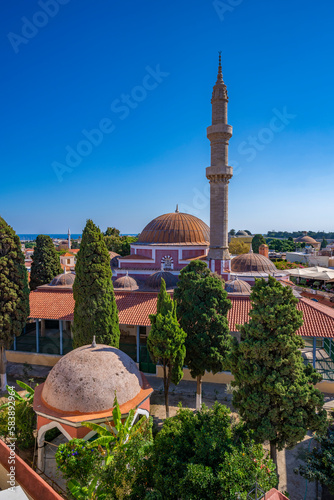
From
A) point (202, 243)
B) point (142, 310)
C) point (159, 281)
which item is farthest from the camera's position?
point (202, 243)

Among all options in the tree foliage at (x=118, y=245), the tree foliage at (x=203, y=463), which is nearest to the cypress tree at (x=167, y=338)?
the tree foliage at (x=203, y=463)

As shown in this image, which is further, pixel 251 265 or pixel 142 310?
pixel 251 265

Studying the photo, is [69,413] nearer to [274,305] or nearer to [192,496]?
[192,496]

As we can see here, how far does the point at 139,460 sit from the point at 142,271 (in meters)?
19.4

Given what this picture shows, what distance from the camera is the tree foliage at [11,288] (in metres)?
14.7

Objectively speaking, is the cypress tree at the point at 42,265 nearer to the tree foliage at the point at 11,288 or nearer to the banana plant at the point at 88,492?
the tree foliage at the point at 11,288

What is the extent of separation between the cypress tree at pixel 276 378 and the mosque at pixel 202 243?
13.6 meters

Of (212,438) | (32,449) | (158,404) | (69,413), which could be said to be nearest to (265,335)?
(212,438)

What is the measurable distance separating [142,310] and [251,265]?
13367 mm

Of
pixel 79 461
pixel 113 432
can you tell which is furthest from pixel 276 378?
pixel 79 461

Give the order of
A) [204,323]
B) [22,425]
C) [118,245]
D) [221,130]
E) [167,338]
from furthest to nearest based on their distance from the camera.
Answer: [118,245]
[221,130]
[204,323]
[167,338]
[22,425]

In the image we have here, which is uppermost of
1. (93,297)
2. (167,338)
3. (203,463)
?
(93,297)

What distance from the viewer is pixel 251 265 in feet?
87.8

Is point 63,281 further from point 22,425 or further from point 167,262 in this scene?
point 22,425
